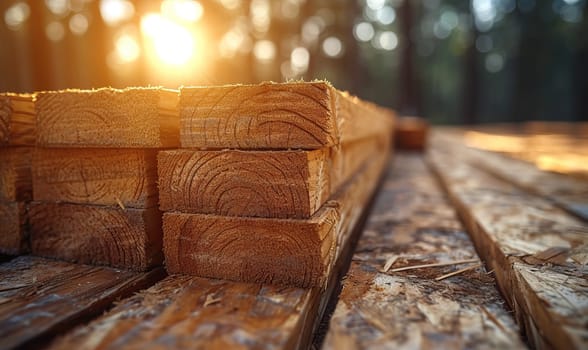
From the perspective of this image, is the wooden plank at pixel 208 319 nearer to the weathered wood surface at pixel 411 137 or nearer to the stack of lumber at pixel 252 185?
the stack of lumber at pixel 252 185

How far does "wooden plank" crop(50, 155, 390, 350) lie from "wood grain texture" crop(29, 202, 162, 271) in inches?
9.5

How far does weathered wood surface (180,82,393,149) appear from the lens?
124 centimetres

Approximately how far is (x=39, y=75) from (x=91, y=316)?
324 inches

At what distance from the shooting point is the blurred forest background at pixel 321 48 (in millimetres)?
9289

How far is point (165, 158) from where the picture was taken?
139 centimetres

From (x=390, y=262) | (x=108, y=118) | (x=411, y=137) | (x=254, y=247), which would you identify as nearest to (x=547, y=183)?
(x=390, y=262)

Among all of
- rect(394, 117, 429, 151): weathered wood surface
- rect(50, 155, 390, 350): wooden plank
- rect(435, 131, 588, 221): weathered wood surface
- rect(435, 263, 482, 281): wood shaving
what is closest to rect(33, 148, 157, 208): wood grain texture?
rect(50, 155, 390, 350): wooden plank

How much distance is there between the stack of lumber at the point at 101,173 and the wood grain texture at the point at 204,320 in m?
0.32

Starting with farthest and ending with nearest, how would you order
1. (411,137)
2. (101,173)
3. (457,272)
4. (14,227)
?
(411,137)
(14,227)
(101,173)
(457,272)

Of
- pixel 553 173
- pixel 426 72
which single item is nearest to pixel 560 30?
pixel 426 72

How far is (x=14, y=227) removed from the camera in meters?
1.67

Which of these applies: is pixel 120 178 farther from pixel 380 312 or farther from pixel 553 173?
pixel 553 173

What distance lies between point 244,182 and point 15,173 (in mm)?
1125

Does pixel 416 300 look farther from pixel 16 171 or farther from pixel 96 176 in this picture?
pixel 16 171
